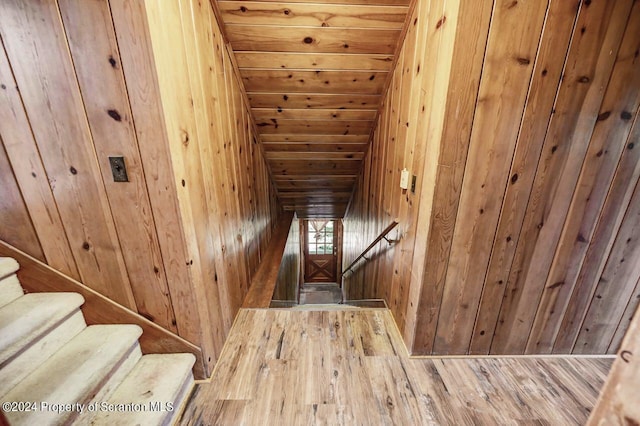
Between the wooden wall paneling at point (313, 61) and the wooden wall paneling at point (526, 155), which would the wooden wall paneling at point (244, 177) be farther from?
the wooden wall paneling at point (526, 155)

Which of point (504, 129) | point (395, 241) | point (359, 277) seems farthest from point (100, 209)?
point (359, 277)

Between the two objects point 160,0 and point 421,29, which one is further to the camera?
point 421,29

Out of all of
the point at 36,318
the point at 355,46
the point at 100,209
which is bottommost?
the point at 36,318

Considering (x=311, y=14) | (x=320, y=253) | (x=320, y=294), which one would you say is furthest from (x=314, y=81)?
(x=320, y=253)

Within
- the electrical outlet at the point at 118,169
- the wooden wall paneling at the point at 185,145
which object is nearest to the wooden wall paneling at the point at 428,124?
the wooden wall paneling at the point at 185,145

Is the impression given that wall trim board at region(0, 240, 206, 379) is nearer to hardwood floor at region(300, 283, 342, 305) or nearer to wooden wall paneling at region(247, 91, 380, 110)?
wooden wall paneling at region(247, 91, 380, 110)

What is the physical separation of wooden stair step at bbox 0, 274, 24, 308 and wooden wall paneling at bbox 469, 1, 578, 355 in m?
2.32

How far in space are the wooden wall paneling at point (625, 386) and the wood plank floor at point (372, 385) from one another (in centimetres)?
97

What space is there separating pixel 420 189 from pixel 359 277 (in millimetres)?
2608

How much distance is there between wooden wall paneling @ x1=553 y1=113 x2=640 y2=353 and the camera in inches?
46.1

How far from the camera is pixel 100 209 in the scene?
3.67 ft

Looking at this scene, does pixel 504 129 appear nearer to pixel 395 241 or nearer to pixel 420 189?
pixel 420 189

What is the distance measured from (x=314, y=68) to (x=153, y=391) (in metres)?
2.23

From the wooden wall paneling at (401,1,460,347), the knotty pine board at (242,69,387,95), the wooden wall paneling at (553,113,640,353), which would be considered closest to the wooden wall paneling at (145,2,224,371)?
the knotty pine board at (242,69,387,95)
